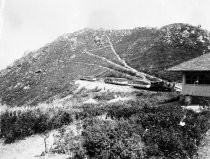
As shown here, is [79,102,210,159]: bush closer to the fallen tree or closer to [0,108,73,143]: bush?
[0,108,73,143]: bush

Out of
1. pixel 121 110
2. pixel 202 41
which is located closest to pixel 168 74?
pixel 202 41

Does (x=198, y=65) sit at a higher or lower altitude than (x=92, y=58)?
lower

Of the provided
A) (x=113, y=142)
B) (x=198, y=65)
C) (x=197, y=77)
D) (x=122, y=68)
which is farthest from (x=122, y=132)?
(x=122, y=68)

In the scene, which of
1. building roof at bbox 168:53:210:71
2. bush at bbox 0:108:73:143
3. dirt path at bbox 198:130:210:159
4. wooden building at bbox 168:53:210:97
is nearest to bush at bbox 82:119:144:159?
dirt path at bbox 198:130:210:159

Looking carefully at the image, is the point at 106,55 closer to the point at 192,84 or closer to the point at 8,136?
the point at 192,84

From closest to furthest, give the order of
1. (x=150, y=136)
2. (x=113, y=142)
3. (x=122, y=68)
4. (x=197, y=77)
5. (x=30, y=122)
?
(x=113, y=142), (x=150, y=136), (x=30, y=122), (x=197, y=77), (x=122, y=68)

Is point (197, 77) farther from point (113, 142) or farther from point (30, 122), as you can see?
point (113, 142)
